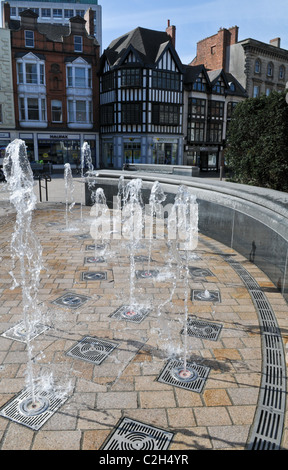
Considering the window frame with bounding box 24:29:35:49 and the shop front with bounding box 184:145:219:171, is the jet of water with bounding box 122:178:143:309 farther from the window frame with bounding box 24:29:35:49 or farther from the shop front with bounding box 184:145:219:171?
the window frame with bounding box 24:29:35:49

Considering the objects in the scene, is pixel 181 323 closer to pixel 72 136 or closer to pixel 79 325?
pixel 79 325

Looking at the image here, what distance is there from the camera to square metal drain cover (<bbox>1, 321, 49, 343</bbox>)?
4461 millimetres

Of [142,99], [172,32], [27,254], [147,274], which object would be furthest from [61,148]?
[147,274]

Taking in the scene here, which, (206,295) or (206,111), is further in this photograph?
(206,111)

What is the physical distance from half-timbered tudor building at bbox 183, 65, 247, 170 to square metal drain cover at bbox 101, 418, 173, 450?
114 ft

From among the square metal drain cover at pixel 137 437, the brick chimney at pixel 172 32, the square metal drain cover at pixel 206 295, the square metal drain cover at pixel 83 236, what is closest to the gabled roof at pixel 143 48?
the brick chimney at pixel 172 32

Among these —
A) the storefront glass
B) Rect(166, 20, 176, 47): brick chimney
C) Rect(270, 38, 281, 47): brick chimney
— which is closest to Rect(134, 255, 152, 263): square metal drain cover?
the storefront glass

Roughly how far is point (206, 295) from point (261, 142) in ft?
21.1

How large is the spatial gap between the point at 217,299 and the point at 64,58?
3431 cm

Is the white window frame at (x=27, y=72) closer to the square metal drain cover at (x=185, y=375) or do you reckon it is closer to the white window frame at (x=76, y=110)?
the white window frame at (x=76, y=110)

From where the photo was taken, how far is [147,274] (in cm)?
670

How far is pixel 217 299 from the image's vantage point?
564cm

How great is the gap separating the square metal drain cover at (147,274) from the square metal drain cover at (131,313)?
50.6 inches

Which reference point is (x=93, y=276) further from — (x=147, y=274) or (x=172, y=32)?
(x=172, y=32)
